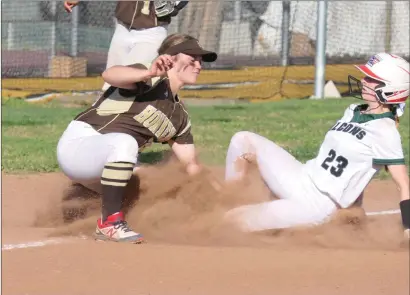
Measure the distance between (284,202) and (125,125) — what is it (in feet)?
4.03

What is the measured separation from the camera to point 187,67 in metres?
6.39

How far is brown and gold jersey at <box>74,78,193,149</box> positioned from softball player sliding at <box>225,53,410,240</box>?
792mm

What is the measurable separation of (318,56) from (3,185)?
8.70 metres

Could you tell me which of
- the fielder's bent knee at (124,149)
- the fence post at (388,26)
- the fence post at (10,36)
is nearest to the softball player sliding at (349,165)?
the fielder's bent knee at (124,149)

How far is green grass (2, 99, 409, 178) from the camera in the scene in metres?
9.60

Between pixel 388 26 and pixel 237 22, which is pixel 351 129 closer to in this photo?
pixel 237 22

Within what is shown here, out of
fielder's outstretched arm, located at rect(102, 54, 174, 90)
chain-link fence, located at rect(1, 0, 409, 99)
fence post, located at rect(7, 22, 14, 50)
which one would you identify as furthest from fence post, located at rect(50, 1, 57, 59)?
fielder's outstretched arm, located at rect(102, 54, 174, 90)

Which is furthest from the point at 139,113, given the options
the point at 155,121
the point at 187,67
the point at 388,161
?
the point at 388,161

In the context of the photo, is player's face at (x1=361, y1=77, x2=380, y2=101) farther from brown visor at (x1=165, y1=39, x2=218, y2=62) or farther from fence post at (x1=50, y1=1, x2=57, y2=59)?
fence post at (x1=50, y1=1, x2=57, y2=59)

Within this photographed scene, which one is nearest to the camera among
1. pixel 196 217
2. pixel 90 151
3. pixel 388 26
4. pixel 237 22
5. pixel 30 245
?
pixel 30 245

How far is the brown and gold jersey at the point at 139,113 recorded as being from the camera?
626 cm

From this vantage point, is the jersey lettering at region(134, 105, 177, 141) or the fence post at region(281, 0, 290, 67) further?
the fence post at region(281, 0, 290, 67)

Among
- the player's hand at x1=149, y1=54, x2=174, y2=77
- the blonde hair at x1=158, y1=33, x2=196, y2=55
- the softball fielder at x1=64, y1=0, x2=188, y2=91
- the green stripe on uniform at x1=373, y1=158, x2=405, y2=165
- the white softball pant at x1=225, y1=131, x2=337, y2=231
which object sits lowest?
the white softball pant at x1=225, y1=131, x2=337, y2=231

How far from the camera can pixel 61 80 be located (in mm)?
16484
